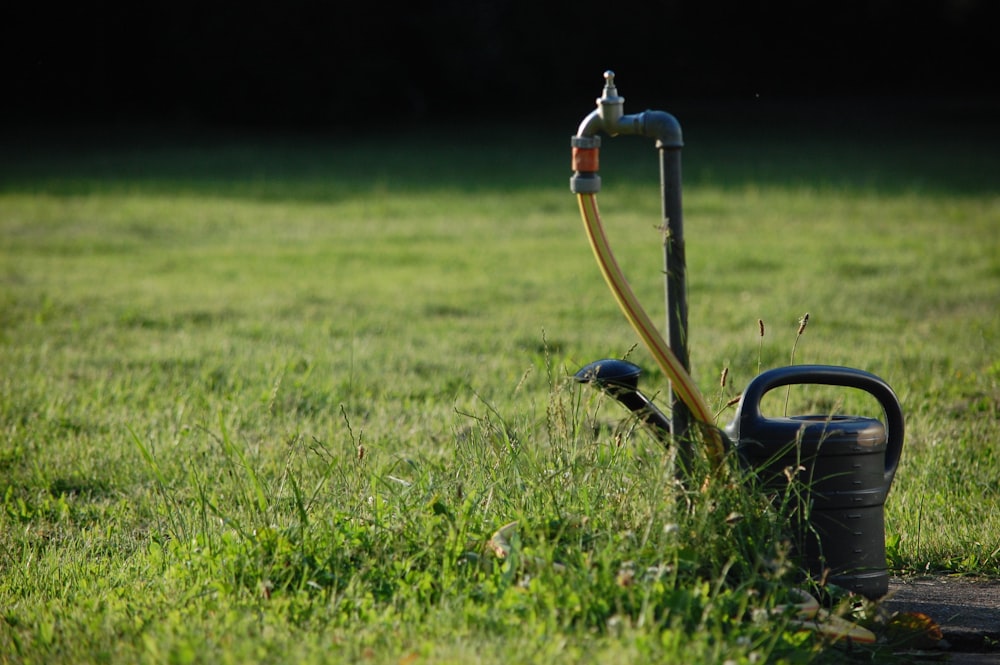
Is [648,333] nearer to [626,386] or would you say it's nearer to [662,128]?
[626,386]

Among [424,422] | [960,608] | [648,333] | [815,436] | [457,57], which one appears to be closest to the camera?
[648,333]

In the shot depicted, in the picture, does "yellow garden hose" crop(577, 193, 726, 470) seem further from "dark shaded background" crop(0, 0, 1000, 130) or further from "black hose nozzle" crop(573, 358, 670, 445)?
"dark shaded background" crop(0, 0, 1000, 130)

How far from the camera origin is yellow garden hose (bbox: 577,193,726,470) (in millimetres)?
2740

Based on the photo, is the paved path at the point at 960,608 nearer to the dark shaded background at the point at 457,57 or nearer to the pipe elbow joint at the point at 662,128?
the pipe elbow joint at the point at 662,128

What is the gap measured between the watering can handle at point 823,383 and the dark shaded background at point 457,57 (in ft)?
84.3

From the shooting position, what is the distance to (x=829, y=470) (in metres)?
2.87

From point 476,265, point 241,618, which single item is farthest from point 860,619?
point 476,265

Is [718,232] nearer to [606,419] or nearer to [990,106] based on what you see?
[606,419]

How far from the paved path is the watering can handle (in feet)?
1.23

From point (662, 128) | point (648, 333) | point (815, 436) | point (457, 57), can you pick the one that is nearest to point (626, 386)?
point (648, 333)

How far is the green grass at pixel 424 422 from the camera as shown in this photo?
258cm

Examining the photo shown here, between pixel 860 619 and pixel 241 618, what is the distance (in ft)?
4.87

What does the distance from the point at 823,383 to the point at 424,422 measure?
2230 mm

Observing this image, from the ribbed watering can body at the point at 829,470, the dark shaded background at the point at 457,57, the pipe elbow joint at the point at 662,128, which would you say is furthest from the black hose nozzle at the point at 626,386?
the dark shaded background at the point at 457,57
